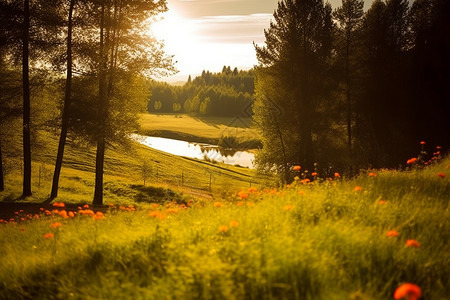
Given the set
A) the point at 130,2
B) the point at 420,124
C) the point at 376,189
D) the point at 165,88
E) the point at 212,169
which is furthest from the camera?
the point at 165,88

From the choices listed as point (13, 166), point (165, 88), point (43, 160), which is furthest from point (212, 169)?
point (165, 88)

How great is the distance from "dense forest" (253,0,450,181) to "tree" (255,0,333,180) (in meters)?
0.06

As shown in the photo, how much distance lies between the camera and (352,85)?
24516 millimetres

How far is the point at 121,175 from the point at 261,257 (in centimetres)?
3580

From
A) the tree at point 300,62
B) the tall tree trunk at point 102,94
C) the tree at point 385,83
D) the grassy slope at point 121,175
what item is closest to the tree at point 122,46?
the tall tree trunk at point 102,94

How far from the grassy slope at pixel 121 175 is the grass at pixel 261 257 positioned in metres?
3.42

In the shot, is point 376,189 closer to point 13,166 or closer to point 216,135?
point 13,166

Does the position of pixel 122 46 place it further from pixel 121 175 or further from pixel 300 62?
pixel 121 175

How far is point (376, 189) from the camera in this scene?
20.1 ft

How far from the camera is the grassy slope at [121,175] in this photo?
20.2 m

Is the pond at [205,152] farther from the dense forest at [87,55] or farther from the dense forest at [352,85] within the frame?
the dense forest at [87,55]

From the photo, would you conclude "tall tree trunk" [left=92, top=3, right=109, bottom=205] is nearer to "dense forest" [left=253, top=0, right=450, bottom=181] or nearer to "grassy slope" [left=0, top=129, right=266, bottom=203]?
"grassy slope" [left=0, top=129, right=266, bottom=203]

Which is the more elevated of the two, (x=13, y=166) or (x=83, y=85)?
(x=83, y=85)

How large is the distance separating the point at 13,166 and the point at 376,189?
23597mm
